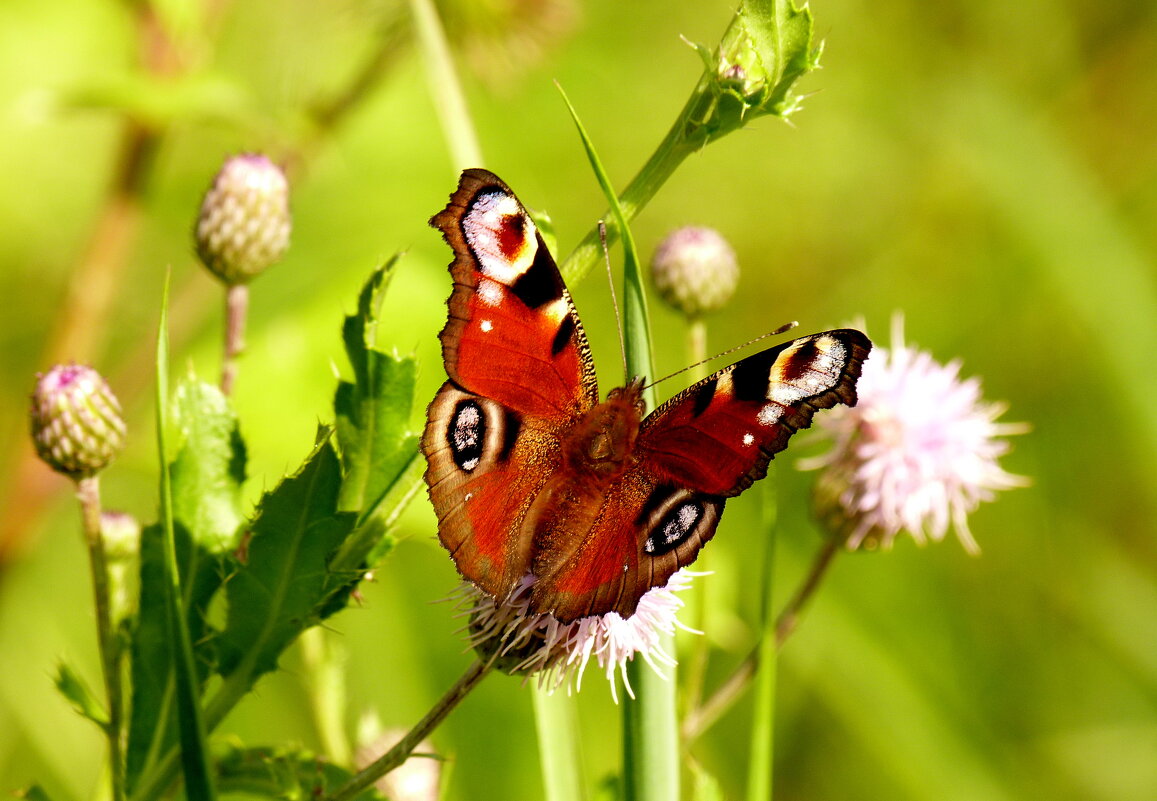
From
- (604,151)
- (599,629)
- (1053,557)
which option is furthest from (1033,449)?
(599,629)

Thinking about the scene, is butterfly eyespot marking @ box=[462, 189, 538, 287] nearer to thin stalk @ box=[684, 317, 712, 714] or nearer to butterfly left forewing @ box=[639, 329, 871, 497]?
butterfly left forewing @ box=[639, 329, 871, 497]

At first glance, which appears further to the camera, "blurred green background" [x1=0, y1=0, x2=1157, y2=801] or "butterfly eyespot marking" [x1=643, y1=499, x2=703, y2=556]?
"blurred green background" [x1=0, y1=0, x2=1157, y2=801]

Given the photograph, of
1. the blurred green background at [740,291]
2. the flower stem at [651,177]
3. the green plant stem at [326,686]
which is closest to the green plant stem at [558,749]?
the green plant stem at [326,686]

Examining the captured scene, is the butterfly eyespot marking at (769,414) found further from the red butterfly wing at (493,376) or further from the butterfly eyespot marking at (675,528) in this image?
the red butterfly wing at (493,376)

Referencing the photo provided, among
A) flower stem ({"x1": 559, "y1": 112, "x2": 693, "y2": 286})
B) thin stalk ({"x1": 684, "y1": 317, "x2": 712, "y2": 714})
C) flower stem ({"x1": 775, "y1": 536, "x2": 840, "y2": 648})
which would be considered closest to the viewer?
flower stem ({"x1": 559, "y1": 112, "x2": 693, "y2": 286})

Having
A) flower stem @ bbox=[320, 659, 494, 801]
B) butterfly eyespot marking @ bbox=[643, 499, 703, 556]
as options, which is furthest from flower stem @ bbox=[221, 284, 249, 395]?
butterfly eyespot marking @ bbox=[643, 499, 703, 556]
